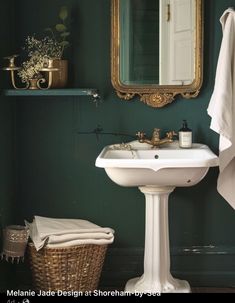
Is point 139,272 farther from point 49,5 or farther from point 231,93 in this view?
point 49,5

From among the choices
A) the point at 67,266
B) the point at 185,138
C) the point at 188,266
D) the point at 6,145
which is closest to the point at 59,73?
the point at 6,145

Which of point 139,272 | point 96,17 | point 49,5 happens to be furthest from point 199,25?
point 139,272

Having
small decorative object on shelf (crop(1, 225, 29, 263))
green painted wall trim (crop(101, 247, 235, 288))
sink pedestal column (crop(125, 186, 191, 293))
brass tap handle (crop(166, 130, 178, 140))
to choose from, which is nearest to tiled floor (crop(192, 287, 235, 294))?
green painted wall trim (crop(101, 247, 235, 288))

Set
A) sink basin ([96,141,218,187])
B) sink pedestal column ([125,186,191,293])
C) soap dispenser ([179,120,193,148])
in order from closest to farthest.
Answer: sink basin ([96,141,218,187]) < sink pedestal column ([125,186,191,293]) < soap dispenser ([179,120,193,148])

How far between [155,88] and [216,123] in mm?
481

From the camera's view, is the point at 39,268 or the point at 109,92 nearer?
the point at 39,268

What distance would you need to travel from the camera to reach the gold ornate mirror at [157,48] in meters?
3.55

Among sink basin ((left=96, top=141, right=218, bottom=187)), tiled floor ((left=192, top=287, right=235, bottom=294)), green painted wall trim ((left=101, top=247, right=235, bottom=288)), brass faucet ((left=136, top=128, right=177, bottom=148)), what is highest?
brass faucet ((left=136, top=128, right=177, bottom=148))

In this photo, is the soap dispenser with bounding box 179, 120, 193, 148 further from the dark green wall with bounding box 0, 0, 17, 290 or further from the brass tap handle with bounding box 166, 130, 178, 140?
the dark green wall with bounding box 0, 0, 17, 290

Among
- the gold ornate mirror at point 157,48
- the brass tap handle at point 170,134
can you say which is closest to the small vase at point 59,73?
the gold ornate mirror at point 157,48

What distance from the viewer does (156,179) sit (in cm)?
323

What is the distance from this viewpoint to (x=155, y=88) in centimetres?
359

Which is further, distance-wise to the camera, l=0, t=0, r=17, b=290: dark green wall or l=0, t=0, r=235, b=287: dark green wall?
l=0, t=0, r=235, b=287: dark green wall

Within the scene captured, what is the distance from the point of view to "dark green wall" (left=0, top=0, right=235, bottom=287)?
3617mm
